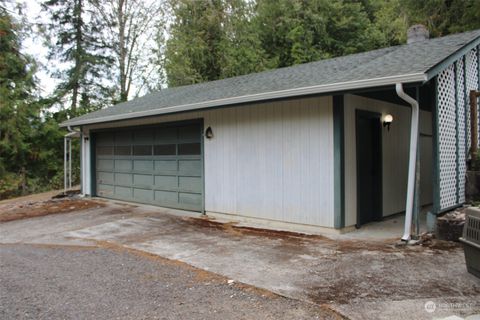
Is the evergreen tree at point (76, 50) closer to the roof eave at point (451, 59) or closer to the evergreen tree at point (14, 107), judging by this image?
the evergreen tree at point (14, 107)

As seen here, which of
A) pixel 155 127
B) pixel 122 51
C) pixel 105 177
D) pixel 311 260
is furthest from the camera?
pixel 122 51

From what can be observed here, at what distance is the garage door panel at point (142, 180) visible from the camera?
9250 mm

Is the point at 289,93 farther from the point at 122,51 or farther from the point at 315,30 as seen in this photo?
the point at 122,51

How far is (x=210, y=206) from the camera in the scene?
777cm

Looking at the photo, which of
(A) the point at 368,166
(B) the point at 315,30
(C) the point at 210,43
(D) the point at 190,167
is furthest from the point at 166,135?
(B) the point at 315,30

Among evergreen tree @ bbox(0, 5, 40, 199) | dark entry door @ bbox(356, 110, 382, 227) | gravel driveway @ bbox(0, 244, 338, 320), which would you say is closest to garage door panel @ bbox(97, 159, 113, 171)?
gravel driveway @ bbox(0, 244, 338, 320)

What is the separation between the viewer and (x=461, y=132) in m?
6.11

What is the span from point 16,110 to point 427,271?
15.6 m

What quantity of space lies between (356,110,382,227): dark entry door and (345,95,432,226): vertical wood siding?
0.51 feet

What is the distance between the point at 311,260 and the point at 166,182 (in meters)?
5.05

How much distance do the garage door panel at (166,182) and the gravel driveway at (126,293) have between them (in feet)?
12.1

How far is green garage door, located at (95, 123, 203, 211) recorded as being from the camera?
8.23m

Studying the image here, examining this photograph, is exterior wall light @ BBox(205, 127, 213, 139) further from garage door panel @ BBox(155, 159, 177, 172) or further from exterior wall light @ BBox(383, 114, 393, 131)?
exterior wall light @ BBox(383, 114, 393, 131)

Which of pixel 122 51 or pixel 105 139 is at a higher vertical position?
pixel 122 51
